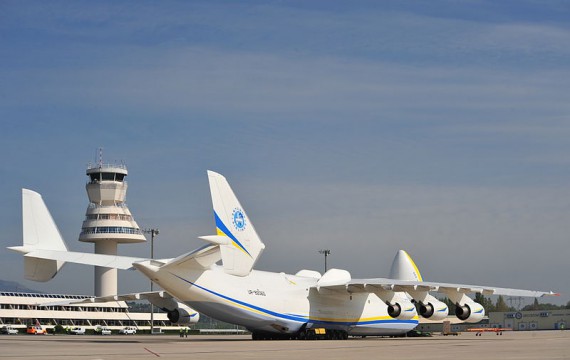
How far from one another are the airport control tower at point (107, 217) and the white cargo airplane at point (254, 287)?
38.5 metres

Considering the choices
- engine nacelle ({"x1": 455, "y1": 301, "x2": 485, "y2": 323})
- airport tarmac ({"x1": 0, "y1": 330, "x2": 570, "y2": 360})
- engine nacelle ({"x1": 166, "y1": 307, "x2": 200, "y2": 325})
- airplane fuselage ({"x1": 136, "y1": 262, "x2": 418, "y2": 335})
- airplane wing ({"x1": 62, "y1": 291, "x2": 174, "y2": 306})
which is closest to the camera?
airport tarmac ({"x1": 0, "y1": 330, "x2": 570, "y2": 360})

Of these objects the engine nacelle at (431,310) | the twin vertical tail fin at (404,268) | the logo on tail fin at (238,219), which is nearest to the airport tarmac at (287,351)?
the logo on tail fin at (238,219)

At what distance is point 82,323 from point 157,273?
5676cm

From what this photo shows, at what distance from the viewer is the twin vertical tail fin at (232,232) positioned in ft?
72.4

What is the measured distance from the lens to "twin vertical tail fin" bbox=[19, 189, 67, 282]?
2223 cm

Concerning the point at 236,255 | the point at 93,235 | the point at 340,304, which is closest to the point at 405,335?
the point at 340,304

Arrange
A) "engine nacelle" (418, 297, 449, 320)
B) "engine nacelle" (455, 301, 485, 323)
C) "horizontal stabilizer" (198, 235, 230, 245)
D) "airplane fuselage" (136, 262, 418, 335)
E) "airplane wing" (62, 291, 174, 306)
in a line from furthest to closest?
"engine nacelle" (418, 297, 449, 320), "engine nacelle" (455, 301, 485, 323), "airplane wing" (62, 291, 174, 306), "airplane fuselage" (136, 262, 418, 335), "horizontal stabilizer" (198, 235, 230, 245)

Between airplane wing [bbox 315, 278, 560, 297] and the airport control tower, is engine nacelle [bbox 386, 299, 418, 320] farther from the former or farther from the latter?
the airport control tower

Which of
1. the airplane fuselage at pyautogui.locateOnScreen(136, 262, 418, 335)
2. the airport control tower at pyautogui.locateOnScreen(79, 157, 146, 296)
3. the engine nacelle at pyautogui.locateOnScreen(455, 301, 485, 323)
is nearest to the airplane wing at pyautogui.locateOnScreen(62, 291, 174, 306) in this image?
the airplane fuselage at pyautogui.locateOnScreen(136, 262, 418, 335)

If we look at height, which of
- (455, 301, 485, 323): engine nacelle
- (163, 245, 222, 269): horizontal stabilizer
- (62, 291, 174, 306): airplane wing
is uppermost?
(163, 245, 222, 269): horizontal stabilizer

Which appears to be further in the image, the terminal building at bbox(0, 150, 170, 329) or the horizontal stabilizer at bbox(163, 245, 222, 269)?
the terminal building at bbox(0, 150, 170, 329)

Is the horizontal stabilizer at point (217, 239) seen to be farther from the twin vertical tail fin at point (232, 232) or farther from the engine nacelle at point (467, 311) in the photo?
the engine nacelle at point (467, 311)

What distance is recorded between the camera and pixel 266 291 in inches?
1151

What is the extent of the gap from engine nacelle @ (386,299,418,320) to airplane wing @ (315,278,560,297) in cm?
110
